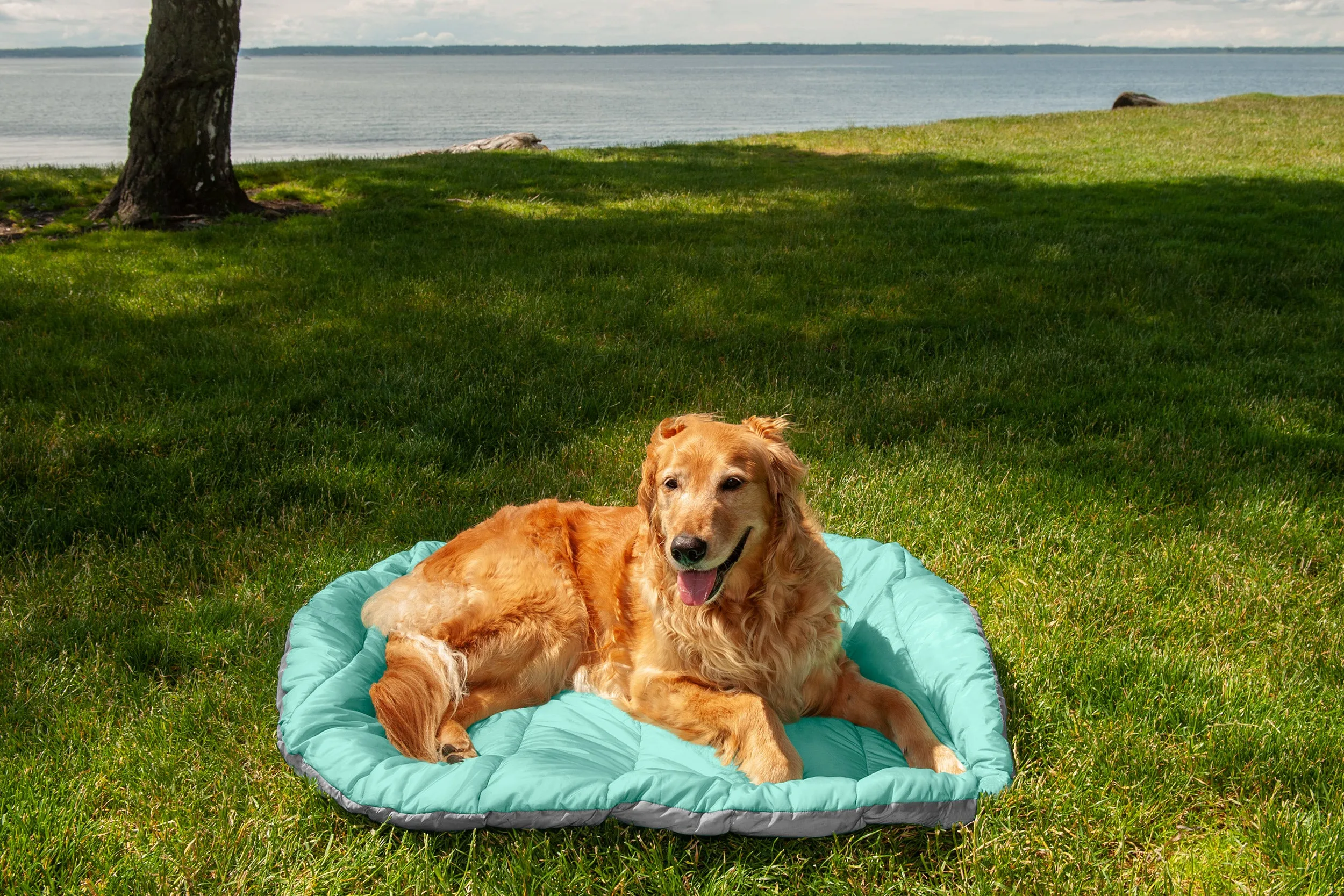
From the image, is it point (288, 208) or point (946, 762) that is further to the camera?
point (288, 208)

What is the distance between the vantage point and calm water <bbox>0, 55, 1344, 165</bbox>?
27641 mm

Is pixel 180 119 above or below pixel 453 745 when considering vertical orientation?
above

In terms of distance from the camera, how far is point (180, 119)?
10.6 meters

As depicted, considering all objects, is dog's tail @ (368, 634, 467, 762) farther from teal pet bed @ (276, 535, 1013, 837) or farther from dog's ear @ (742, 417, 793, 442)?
dog's ear @ (742, 417, 793, 442)

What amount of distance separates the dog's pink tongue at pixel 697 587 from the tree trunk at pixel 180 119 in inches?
388

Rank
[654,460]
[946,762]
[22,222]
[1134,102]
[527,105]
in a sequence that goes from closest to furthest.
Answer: [946,762] → [654,460] → [22,222] → [1134,102] → [527,105]

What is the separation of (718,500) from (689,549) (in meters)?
0.26

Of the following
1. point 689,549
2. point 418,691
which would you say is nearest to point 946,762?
point 689,549

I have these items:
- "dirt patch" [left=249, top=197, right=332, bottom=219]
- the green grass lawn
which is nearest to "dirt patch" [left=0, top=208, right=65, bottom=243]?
the green grass lawn

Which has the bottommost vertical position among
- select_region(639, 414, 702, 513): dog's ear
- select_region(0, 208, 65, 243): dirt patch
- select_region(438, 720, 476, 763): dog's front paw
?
select_region(438, 720, 476, 763): dog's front paw

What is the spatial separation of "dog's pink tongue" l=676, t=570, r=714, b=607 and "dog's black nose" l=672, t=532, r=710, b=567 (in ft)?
0.53

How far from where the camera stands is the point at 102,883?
2748mm

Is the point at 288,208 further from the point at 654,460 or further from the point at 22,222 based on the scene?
the point at 654,460

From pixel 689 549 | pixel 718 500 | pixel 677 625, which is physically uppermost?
pixel 718 500
